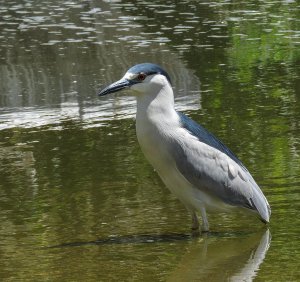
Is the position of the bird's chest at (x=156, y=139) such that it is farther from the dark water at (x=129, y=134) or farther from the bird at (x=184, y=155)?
the dark water at (x=129, y=134)

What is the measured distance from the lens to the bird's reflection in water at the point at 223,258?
22.3 feet

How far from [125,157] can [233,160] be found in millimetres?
2362

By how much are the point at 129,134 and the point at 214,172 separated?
3286mm

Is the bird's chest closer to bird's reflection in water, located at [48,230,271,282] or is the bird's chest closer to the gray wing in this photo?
the gray wing

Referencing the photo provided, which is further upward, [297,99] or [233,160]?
[233,160]

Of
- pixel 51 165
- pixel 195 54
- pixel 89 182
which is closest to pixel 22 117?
pixel 51 165

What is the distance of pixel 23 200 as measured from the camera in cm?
868

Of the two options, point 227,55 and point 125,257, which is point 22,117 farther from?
point 125,257

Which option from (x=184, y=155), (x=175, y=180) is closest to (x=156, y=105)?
(x=184, y=155)

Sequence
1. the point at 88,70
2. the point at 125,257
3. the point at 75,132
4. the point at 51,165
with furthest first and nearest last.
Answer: the point at 88,70 → the point at 75,132 → the point at 51,165 → the point at 125,257

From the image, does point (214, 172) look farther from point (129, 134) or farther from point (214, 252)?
point (129, 134)

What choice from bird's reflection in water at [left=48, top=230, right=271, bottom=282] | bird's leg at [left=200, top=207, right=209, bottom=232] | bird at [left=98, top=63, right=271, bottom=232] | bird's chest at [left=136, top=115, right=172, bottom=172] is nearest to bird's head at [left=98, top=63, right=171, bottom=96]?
bird at [left=98, top=63, right=271, bottom=232]

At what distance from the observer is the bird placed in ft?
24.8

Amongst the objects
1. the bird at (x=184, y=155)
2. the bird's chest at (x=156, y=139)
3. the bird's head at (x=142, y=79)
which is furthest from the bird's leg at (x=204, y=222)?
the bird's head at (x=142, y=79)
